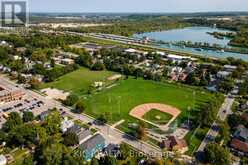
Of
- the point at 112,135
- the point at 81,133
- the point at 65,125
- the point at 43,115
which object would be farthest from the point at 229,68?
the point at 43,115

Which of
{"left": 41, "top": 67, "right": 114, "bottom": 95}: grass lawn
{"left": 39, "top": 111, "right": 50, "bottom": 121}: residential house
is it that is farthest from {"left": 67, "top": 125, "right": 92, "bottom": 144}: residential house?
{"left": 41, "top": 67, "right": 114, "bottom": 95}: grass lawn

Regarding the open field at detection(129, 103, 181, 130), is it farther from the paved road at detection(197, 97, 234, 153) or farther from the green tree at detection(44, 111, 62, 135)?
the green tree at detection(44, 111, 62, 135)

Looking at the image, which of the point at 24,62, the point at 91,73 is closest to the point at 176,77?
the point at 91,73

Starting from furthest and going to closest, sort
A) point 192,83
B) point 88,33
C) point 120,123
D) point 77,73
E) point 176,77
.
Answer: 1. point 88,33
2. point 77,73
3. point 176,77
4. point 192,83
5. point 120,123

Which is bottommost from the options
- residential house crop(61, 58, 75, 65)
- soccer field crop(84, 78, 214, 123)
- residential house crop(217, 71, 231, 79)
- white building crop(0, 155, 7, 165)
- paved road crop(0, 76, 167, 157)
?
white building crop(0, 155, 7, 165)

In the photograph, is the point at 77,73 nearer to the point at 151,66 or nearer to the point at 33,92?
the point at 33,92

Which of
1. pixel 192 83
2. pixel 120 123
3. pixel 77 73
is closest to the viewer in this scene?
pixel 120 123
